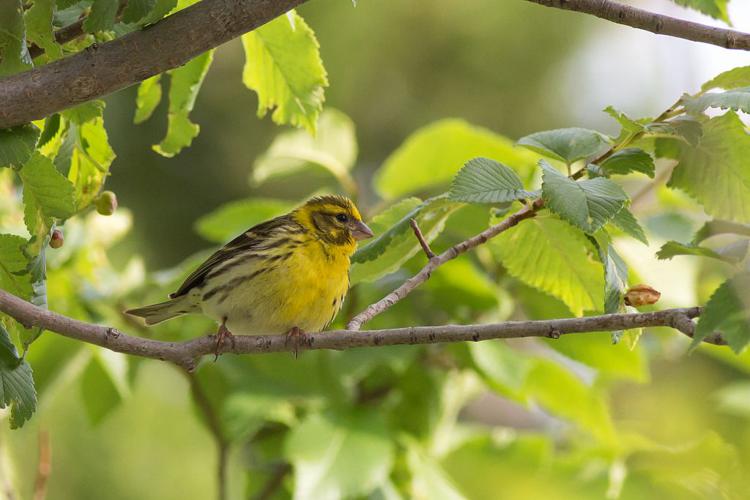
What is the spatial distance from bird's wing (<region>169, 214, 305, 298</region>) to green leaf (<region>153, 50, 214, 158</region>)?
102 cm

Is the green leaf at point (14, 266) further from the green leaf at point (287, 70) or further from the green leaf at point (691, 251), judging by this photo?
the green leaf at point (691, 251)

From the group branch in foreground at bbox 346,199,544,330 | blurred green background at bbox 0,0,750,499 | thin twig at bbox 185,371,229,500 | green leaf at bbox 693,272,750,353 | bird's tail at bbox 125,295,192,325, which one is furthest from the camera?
blurred green background at bbox 0,0,750,499

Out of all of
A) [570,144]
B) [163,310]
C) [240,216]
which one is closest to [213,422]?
[163,310]

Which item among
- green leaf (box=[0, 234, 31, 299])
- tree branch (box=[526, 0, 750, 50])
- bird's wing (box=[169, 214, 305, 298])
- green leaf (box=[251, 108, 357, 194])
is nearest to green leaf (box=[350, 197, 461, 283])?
tree branch (box=[526, 0, 750, 50])

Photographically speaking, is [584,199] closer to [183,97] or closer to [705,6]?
[705,6]

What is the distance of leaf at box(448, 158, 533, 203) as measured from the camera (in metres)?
1.85

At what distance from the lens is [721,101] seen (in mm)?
1787

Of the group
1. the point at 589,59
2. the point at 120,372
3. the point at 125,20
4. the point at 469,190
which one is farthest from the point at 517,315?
the point at 589,59

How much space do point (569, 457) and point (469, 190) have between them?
79.4 inches

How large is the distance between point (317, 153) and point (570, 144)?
171 cm

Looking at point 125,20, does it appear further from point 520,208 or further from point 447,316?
point 447,316

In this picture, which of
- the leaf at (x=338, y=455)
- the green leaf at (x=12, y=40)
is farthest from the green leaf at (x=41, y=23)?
the leaf at (x=338, y=455)

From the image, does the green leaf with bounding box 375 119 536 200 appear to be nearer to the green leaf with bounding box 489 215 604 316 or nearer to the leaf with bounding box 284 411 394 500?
the leaf with bounding box 284 411 394 500

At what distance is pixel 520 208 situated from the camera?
2.14m
